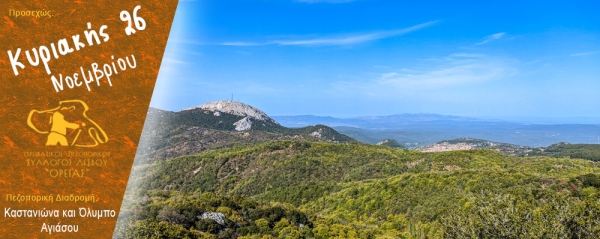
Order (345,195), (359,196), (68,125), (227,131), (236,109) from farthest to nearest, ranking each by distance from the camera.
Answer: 1. (236,109)
2. (227,131)
3. (345,195)
4. (359,196)
5. (68,125)

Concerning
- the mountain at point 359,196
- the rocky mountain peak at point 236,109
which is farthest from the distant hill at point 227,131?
the mountain at point 359,196

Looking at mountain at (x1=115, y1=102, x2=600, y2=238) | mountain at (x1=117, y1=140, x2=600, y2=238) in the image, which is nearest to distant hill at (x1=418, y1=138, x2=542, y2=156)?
mountain at (x1=115, y1=102, x2=600, y2=238)

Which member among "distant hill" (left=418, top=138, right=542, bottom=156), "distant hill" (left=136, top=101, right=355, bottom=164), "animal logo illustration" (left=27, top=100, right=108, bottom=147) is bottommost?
"distant hill" (left=418, top=138, right=542, bottom=156)

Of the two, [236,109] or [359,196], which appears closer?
[359,196]

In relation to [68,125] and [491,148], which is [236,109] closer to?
[491,148]

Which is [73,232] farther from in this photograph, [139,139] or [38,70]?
[38,70]

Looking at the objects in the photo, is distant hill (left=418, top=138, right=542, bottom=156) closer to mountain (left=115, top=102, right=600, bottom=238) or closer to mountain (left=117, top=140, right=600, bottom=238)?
mountain (left=115, top=102, right=600, bottom=238)

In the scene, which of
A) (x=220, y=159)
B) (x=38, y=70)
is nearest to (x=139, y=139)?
(x=38, y=70)

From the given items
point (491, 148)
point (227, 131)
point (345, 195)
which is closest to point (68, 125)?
point (345, 195)
